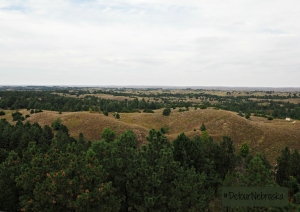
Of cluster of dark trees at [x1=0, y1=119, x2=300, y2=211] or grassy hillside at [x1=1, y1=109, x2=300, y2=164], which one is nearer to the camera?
cluster of dark trees at [x1=0, y1=119, x2=300, y2=211]

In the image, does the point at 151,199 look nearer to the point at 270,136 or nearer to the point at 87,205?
the point at 87,205

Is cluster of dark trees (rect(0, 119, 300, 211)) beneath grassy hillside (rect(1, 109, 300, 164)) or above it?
above

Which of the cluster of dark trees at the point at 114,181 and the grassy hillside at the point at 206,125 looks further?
the grassy hillside at the point at 206,125

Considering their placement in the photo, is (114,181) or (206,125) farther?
(206,125)

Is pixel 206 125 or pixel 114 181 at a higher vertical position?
pixel 114 181

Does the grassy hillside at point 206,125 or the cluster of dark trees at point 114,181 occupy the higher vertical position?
the cluster of dark trees at point 114,181

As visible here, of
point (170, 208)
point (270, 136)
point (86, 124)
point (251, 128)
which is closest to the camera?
point (170, 208)

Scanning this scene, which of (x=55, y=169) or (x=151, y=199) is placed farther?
(x=55, y=169)

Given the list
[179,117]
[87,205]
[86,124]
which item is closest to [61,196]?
[87,205]
